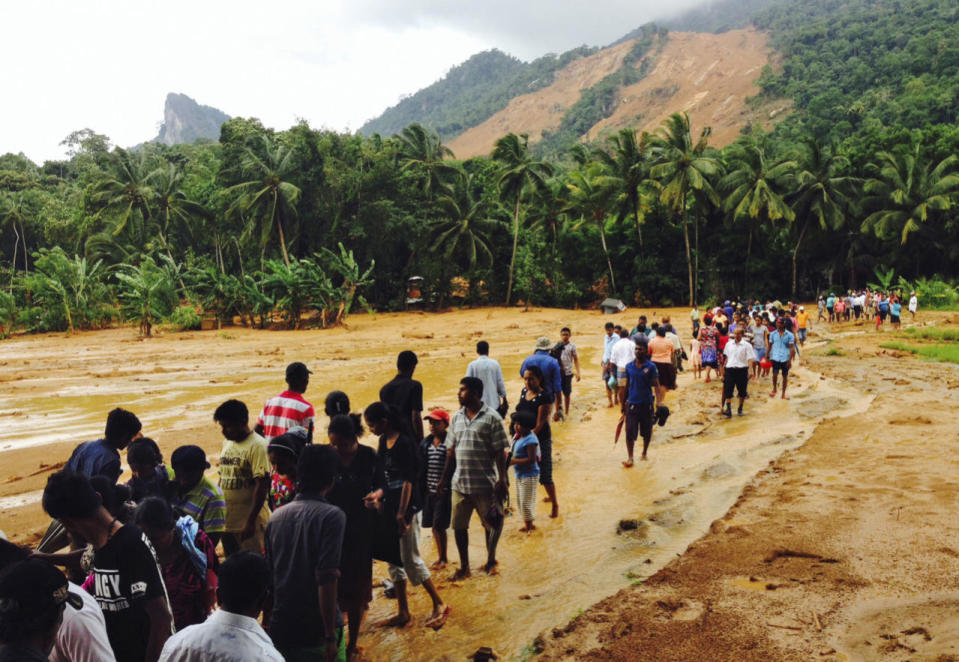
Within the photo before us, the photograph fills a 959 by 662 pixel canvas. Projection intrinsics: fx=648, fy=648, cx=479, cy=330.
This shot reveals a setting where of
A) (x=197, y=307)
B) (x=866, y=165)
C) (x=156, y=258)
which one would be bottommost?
(x=197, y=307)

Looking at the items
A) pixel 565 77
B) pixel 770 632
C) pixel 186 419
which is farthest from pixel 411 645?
pixel 565 77

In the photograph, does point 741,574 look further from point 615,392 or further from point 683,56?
point 683,56

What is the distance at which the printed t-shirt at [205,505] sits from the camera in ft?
12.7

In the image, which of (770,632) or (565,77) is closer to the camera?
(770,632)

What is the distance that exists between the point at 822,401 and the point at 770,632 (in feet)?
30.5

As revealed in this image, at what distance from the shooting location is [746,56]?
13762 centimetres

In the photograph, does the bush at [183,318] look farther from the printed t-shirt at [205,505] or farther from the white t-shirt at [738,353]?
the printed t-shirt at [205,505]

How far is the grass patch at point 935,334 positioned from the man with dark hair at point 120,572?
2445 centimetres

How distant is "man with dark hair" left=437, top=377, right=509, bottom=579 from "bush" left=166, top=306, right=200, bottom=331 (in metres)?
27.3

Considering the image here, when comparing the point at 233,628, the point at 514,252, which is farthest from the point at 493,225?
the point at 233,628

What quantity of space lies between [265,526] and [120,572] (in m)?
1.71

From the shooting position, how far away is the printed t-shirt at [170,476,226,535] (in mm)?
3871

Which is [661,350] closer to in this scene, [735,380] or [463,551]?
[735,380]

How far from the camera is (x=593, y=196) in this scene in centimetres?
3566
